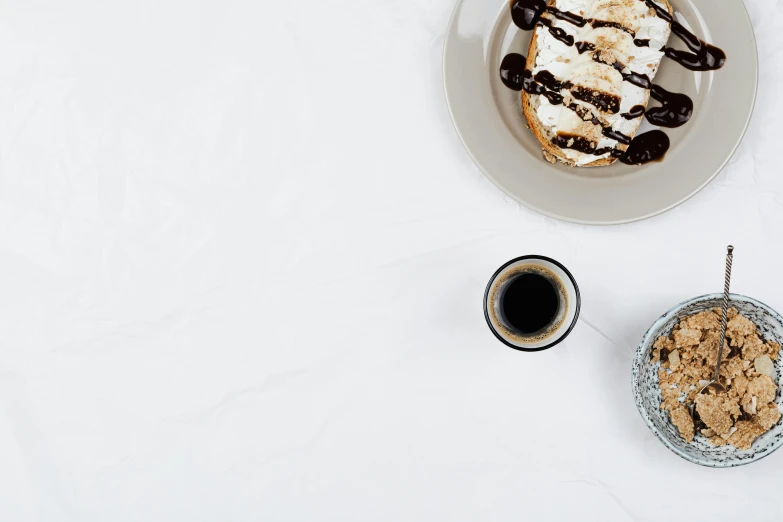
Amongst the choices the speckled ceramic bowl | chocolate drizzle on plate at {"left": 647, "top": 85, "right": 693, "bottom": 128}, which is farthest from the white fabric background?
chocolate drizzle on plate at {"left": 647, "top": 85, "right": 693, "bottom": 128}

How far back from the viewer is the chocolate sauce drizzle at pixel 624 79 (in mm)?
1368

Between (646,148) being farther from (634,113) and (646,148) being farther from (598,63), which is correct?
(598,63)

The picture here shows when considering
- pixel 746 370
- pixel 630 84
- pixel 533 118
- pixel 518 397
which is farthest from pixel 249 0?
pixel 746 370

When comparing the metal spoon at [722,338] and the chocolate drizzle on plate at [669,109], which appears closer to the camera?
the metal spoon at [722,338]

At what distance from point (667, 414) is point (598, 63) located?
32.0 inches

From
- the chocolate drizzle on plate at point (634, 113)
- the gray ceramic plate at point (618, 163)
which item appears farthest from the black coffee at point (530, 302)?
the chocolate drizzle on plate at point (634, 113)

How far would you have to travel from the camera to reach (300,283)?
4.96 feet

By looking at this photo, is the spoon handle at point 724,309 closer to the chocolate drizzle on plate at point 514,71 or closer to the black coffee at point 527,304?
the black coffee at point 527,304

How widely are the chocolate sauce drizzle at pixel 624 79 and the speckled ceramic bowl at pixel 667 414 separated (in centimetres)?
36

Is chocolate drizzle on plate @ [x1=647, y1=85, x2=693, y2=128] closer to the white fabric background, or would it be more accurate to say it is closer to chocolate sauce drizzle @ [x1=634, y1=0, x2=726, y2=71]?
chocolate sauce drizzle @ [x1=634, y1=0, x2=726, y2=71]

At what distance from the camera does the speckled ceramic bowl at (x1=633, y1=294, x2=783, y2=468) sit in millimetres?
1305

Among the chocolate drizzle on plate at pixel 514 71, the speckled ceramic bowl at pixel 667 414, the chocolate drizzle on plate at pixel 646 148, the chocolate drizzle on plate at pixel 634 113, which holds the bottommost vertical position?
the speckled ceramic bowl at pixel 667 414

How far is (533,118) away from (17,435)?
59.0 inches

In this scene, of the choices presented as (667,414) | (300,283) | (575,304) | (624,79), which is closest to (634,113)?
(624,79)
